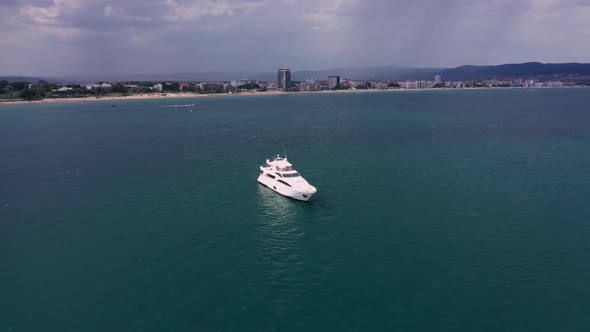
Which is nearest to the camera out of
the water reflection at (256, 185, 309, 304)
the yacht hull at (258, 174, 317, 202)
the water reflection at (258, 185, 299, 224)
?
the water reflection at (256, 185, 309, 304)

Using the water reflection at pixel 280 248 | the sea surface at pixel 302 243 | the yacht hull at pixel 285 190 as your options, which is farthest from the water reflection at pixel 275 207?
the yacht hull at pixel 285 190

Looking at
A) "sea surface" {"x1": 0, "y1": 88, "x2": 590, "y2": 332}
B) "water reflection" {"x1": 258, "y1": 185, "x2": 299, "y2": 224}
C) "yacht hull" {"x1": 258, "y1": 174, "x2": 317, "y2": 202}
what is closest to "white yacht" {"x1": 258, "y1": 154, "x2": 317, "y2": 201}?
"yacht hull" {"x1": 258, "y1": 174, "x2": 317, "y2": 202}

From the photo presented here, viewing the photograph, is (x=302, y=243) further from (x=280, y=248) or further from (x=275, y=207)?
(x=275, y=207)

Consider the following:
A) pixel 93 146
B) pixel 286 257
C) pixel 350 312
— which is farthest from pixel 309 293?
pixel 93 146

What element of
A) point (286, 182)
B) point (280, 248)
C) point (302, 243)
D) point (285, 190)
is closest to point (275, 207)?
point (285, 190)

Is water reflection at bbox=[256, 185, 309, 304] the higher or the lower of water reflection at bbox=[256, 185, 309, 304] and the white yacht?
the lower

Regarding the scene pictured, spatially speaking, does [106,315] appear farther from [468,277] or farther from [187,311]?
[468,277]

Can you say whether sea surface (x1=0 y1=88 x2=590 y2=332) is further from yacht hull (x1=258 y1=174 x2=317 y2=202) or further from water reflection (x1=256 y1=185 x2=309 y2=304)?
yacht hull (x1=258 y1=174 x2=317 y2=202)

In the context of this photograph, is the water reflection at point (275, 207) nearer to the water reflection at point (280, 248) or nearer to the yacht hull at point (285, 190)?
the water reflection at point (280, 248)
